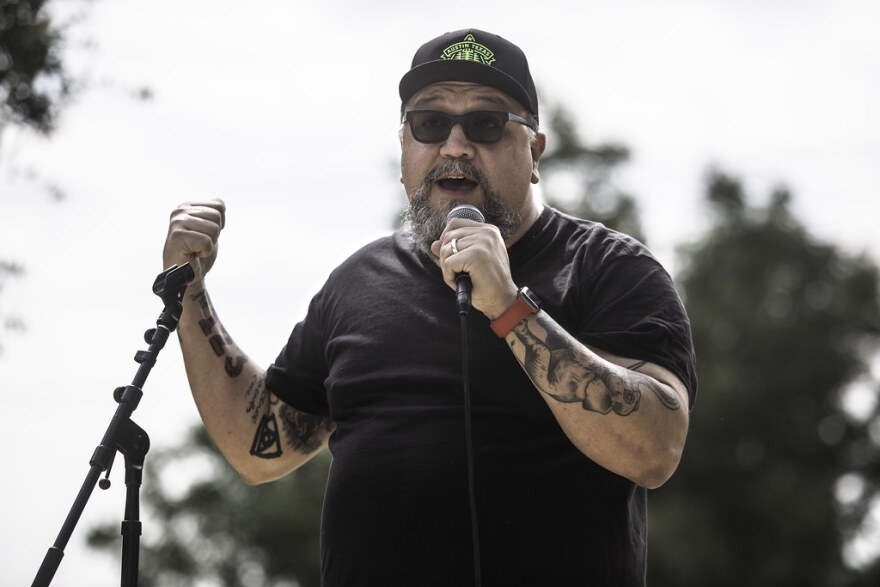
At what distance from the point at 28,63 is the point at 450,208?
2.73 metres

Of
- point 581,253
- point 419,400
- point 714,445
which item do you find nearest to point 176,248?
point 419,400

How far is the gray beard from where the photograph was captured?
10.8ft

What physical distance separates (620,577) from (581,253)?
96 cm

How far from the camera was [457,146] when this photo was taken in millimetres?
3324

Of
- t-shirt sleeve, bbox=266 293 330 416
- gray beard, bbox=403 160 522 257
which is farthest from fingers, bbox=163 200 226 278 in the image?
gray beard, bbox=403 160 522 257

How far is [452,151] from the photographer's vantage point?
332 cm

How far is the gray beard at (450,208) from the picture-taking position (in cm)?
330

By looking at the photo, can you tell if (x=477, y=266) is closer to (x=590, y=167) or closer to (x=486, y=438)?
(x=486, y=438)

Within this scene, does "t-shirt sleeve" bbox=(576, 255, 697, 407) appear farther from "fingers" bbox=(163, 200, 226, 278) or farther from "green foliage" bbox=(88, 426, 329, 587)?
"green foliage" bbox=(88, 426, 329, 587)

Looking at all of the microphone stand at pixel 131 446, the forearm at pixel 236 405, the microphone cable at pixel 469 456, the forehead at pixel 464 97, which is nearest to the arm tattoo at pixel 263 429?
the forearm at pixel 236 405

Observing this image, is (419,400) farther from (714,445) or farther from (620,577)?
(714,445)

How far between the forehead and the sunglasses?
4 centimetres

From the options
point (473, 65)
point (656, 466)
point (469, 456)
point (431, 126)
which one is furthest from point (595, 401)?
point (473, 65)

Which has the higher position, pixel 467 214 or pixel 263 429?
pixel 467 214
